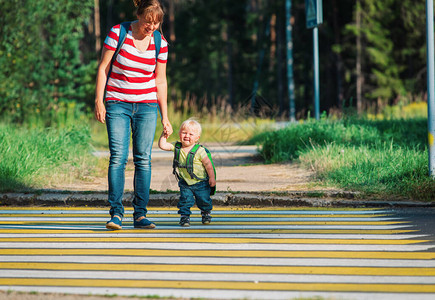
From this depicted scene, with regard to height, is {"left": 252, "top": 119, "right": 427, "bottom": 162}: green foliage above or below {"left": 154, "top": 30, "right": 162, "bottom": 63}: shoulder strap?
below

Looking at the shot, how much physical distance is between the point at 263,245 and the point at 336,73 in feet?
102

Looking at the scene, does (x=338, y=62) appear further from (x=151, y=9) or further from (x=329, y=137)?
(x=151, y=9)

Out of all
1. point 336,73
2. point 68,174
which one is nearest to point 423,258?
point 68,174

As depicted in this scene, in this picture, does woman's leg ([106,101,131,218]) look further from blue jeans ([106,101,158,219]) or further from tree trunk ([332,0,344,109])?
tree trunk ([332,0,344,109])

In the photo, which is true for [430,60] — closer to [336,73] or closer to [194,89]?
[336,73]

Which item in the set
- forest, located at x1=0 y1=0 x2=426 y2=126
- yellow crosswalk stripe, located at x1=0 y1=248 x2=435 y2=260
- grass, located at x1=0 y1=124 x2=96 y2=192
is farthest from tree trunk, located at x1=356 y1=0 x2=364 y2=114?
yellow crosswalk stripe, located at x1=0 y1=248 x2=435 y2=260

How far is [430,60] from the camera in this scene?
7539 mm

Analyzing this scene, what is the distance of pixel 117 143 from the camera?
592 cm

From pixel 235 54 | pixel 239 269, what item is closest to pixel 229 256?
pixel 239 269

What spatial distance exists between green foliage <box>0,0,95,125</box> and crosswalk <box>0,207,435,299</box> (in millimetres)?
8812

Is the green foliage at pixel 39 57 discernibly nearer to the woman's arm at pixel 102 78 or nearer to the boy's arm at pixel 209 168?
the woman's arm at pixel 102 78

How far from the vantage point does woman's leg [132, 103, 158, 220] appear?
5.95 m

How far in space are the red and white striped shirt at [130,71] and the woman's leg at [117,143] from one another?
0.33 ft

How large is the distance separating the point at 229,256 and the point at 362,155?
4607 mm
